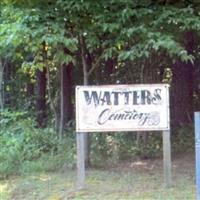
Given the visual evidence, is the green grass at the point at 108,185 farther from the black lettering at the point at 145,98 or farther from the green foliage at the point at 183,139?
the green foliage at the point at 183,139

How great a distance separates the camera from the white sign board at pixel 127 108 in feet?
23.6

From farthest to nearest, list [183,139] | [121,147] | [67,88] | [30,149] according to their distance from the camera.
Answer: [67,88] → [183,139] → [121,147] → [30,149]

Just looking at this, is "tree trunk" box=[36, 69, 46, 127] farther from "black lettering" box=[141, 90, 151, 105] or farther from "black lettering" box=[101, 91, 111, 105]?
"black lettering" box=[141, 90, 151, 105]

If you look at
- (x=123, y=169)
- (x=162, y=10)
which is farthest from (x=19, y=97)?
(x=162, y=10)

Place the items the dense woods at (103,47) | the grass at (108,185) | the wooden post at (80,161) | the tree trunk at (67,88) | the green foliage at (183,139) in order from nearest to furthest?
the grass at (108,185) → the wooden post at (80,161) → the dense woods at (103,47) → the green foliage at (183,139) → the tree trunk at (67,88)

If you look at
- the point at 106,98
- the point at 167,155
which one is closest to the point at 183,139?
the point at 167,155

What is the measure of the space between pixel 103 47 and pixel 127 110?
1411 millimetres

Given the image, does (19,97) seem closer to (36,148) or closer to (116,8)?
(36,148)

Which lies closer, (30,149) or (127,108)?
(127,108)

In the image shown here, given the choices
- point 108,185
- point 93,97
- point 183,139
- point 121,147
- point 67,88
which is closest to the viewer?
point 93,97

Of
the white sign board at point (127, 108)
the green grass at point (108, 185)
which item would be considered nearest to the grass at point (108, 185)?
the green grass at point (108, 185)

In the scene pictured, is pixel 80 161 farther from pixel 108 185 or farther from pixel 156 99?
pixel 156 99

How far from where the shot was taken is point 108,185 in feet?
24.0

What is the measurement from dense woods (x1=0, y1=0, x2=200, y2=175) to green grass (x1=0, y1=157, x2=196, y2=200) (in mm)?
1150
